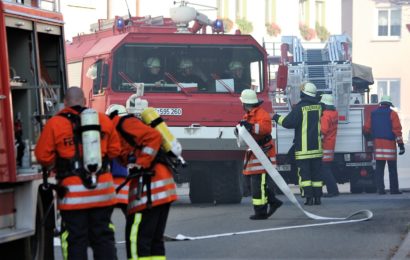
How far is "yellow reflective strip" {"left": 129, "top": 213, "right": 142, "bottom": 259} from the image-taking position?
9.05 meters

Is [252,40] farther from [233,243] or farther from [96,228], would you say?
[96,228]

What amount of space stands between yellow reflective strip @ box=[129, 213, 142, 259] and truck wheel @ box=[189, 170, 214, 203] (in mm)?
8997

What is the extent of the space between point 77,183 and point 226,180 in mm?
9409

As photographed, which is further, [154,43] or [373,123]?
[373,123]

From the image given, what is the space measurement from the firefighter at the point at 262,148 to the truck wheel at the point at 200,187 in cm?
284

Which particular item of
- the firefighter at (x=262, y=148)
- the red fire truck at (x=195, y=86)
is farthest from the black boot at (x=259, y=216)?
the red fire truck at (x=195, y=86)

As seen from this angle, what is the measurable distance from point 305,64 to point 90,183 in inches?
576

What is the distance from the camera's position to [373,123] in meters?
21.3

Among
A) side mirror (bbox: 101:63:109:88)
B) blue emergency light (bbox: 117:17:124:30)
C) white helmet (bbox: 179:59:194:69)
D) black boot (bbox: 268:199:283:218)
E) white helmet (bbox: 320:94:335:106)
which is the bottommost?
black boot (bbox: 268:199:283:218)

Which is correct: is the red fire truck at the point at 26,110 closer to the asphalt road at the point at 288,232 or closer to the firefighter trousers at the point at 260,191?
the asphalt road at the point at 288,232

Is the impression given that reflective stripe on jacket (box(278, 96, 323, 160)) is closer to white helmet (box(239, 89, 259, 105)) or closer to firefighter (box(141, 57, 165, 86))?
firefighter (box(141, 57, 165, 86))

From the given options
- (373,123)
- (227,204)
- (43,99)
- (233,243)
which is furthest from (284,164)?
(43,99)

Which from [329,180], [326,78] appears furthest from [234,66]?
[326,78]

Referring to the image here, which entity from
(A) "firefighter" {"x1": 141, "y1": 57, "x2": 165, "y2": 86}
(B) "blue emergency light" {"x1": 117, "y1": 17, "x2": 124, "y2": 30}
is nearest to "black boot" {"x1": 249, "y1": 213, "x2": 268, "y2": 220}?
(A) "firefighter" {"x1": 141, "y1": 57, "x2": 165, "y2": 86}
